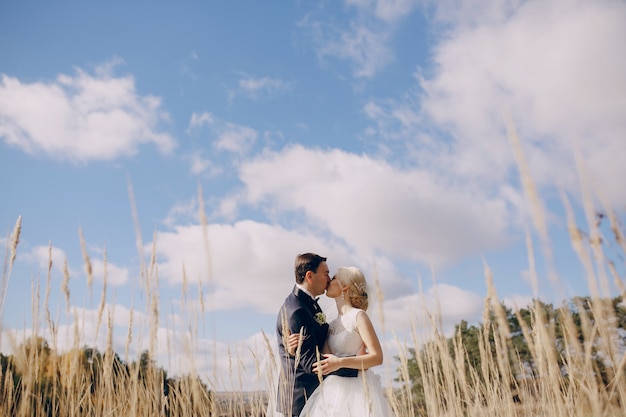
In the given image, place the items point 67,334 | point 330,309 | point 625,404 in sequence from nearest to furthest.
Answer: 1. point 625,404
2. point 67,334
3. point 330,309

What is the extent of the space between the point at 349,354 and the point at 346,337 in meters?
0.11

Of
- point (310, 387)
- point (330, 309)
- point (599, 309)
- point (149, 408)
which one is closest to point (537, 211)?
point (599, 309)

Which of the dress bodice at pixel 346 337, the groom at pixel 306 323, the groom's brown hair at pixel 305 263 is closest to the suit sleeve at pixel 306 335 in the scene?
the groom at pixel 306 323

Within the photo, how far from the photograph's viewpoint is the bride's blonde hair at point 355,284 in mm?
3660

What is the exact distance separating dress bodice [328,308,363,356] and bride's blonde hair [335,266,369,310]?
14 cm

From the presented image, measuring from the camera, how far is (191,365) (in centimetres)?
200

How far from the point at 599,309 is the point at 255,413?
2.54m

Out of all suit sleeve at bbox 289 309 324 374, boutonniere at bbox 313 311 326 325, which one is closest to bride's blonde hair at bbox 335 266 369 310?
boutonniere at bbox 313 311 326 325

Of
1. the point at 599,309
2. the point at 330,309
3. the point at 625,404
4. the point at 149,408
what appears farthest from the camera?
the point at 330,309

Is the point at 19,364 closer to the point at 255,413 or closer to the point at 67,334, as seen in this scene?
the point at 67,334

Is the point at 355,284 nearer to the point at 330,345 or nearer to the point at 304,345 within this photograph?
the point at 330,345

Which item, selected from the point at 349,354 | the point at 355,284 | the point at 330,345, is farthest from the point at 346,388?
the point at 355,284

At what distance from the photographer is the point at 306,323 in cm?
337

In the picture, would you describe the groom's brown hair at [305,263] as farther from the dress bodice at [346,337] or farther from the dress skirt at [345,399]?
the dress skirt at [345,399]
